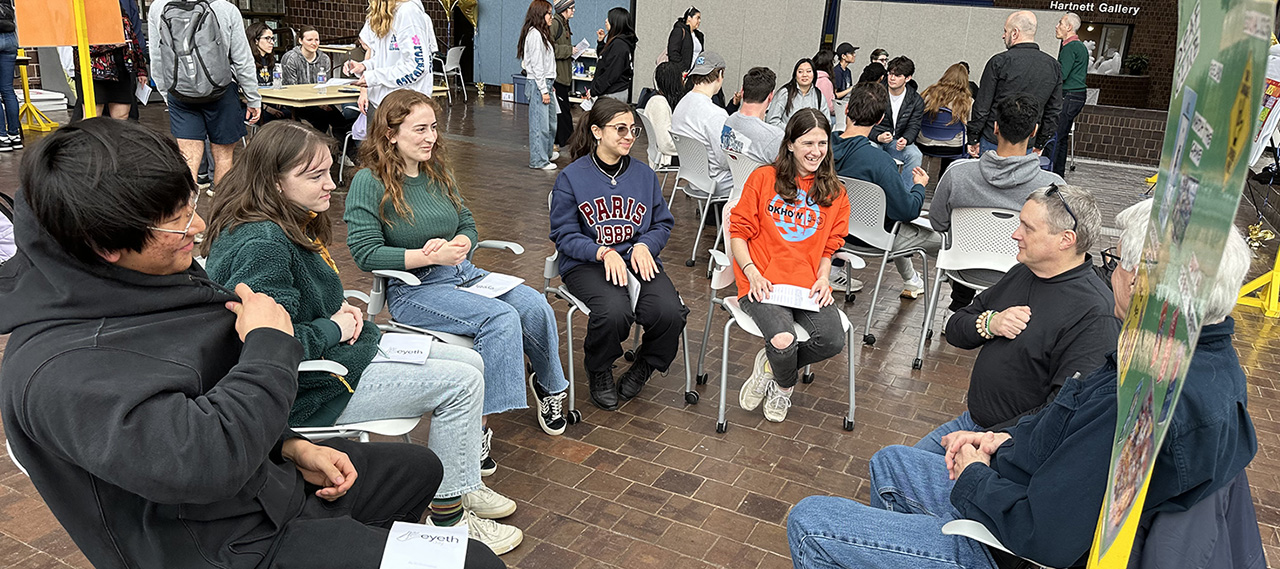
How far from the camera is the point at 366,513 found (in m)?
2.11

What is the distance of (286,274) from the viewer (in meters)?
2.41

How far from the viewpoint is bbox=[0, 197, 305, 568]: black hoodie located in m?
1.43

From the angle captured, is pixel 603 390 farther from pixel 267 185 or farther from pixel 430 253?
pixel 267 185

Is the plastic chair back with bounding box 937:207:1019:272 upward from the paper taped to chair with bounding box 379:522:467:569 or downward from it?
upward

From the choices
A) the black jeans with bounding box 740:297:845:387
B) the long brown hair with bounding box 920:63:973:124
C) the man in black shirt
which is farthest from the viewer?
the long brown hair with bounding box 920:63:973:124

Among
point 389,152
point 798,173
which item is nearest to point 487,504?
point 389,152

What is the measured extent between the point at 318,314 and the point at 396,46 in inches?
173

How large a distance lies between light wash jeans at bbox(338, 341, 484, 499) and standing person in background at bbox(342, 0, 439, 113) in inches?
164

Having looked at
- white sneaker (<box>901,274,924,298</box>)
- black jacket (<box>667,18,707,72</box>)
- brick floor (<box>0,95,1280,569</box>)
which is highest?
black jacket (<box>667,18,707,72</box>)

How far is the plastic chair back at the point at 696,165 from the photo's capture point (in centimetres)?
601

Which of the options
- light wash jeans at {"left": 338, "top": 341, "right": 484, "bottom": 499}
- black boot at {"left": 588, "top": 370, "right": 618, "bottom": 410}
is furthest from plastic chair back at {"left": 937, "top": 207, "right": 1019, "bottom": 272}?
light wash jeans at {"left": 338, "top": 341, "right": 484, "bottom": 499}

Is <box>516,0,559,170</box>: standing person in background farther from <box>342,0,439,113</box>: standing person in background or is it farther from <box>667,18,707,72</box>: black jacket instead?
<box>342,0,439,113</box>: standing person in background

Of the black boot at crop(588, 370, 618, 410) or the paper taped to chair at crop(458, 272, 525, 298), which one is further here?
the black boot at crop(588, 370, 618, 410)

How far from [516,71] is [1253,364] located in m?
13.3
